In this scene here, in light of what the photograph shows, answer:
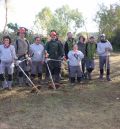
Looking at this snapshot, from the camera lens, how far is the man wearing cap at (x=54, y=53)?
1247 centimetres

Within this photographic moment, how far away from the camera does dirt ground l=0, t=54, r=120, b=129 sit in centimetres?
834

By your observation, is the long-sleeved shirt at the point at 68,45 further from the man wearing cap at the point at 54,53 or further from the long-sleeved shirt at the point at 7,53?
the long-sleeved shirt at the point at 7,53

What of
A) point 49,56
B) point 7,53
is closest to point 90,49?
point 49,56

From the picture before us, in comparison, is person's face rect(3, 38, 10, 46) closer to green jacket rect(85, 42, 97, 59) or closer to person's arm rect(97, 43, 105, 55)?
green jacket rect(85, 42, 97, 59)

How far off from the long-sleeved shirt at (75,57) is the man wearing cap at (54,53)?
0.37 metres

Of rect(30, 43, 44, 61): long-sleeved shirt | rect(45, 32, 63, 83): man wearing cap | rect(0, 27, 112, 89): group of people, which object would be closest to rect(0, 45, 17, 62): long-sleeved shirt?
rect(0, 27, 112, 89): group of people

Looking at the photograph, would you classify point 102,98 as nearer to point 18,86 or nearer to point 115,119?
point 115,119

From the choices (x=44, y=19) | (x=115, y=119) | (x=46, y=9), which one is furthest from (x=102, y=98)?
(x=46, y=9)

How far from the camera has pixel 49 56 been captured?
12.6m

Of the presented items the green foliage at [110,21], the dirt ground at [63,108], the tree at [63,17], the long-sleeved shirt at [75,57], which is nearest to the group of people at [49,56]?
the long-sleeved shirt at [75,57]

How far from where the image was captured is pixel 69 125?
8242 mm

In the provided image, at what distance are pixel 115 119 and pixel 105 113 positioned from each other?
539 millimetres

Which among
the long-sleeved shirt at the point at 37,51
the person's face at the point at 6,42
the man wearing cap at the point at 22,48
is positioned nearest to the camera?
the person's face at the point at 6,42

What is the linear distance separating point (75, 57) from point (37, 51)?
131cm
